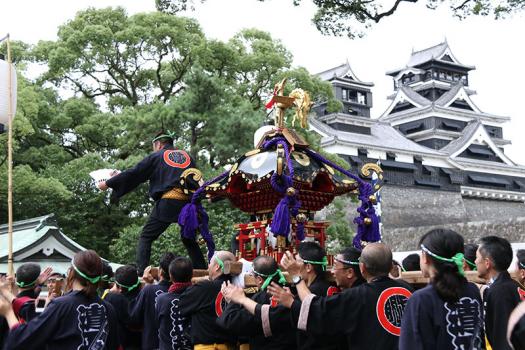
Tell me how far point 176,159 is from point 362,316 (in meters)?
4.32

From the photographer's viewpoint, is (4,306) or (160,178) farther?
(160,178)

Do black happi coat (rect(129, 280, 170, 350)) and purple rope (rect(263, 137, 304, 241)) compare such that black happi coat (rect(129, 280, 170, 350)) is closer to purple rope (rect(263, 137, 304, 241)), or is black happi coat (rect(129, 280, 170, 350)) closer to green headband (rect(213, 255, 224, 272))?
green headband (rect(213, 255, 224, 272))

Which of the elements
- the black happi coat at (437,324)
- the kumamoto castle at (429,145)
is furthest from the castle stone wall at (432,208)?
the black happi coat at (437,324)

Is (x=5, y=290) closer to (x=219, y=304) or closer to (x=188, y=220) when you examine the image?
(x=219, y=304)

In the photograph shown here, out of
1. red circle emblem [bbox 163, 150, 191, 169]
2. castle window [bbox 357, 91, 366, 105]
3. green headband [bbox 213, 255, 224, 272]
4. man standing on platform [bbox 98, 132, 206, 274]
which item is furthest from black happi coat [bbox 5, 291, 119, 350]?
castle window [bbox 357, 91, 366, 105]

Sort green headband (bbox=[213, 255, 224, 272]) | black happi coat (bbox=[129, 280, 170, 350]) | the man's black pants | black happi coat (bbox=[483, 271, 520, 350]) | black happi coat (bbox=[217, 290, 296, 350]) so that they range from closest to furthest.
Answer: black happi coat (bbox=[483, 271, 520, 350]), black happi coat (bbox=[217, 290, 296, 350]), green headband (bbox=[213, 255, 224, 272]), black happi coat (bbox=[129, 280, 170, 350]), the man's black pants

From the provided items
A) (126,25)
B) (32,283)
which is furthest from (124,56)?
(32,283)

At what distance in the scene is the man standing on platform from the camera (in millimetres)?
7652

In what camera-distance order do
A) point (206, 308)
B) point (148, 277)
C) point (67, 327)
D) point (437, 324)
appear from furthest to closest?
point (148, 277)
point (206, 308)
point (67, 327)
point (437, 324)

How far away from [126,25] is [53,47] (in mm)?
2203

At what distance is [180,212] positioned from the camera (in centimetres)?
767

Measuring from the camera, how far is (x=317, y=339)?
4.05 meters

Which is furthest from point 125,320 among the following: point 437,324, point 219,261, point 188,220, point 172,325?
point 437,324

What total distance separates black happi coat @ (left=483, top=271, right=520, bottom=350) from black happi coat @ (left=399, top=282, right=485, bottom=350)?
0.63 ft
